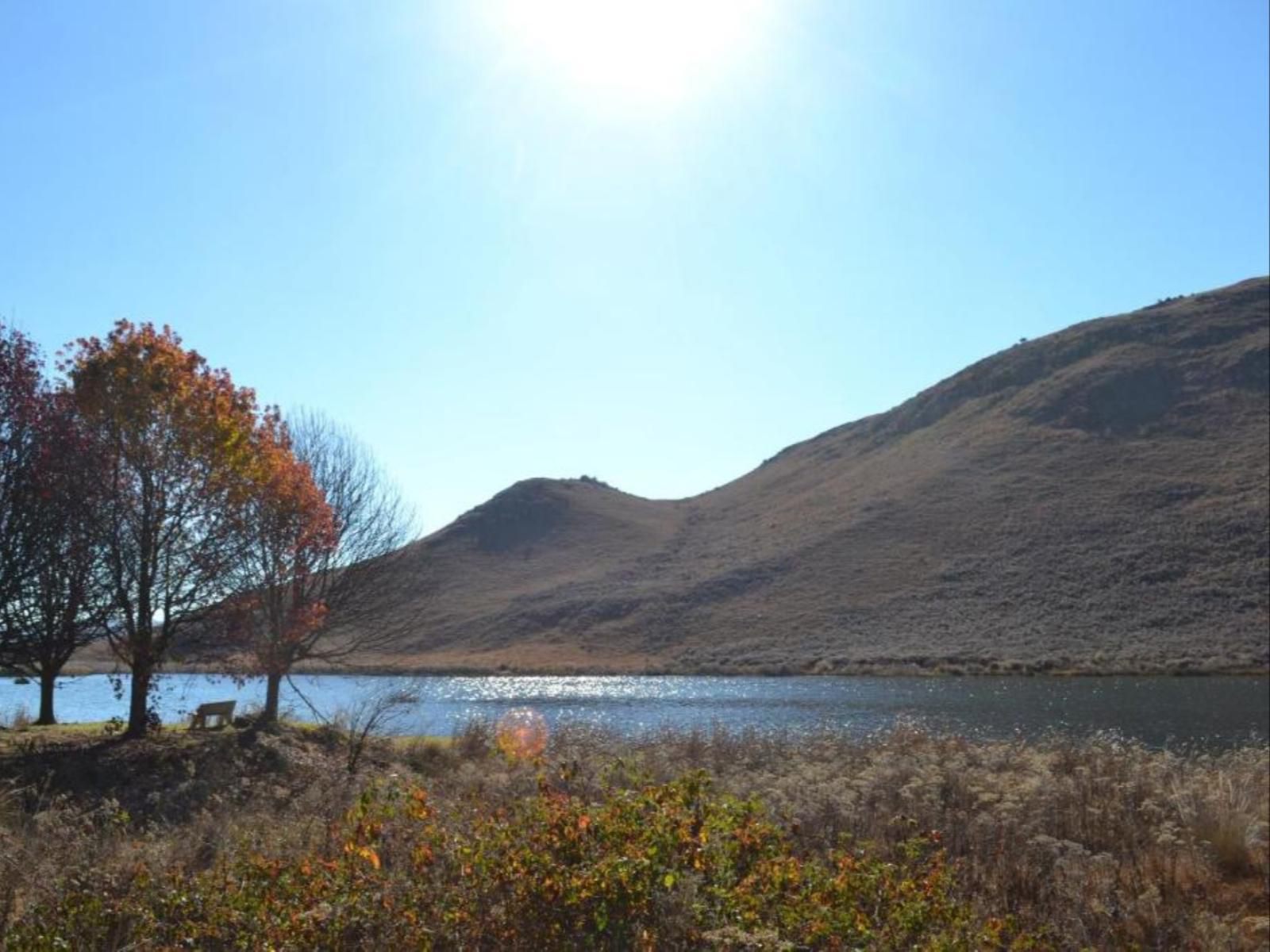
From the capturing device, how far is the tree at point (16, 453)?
1490 centimetres

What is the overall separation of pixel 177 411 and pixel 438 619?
243 ft

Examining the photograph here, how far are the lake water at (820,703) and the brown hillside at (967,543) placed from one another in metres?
6.76

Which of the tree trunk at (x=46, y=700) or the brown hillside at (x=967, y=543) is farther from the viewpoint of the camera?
the brown hillside at (x=967, y=543)

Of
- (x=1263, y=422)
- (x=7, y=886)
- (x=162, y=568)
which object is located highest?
(x=1263, y=422)

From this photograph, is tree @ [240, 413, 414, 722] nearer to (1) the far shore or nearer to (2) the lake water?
(2) the lake water

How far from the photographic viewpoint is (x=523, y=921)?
16.4 feet

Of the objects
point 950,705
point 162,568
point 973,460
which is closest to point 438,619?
point 973,460

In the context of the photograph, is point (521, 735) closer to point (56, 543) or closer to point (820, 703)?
point (56, 543)

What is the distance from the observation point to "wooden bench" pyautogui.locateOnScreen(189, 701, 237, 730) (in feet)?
63.7

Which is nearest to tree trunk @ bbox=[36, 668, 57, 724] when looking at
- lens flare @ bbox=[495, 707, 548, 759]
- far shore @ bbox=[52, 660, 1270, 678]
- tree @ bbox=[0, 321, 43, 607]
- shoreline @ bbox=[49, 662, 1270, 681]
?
tree @ bbox=[0, 321, 43, 607]

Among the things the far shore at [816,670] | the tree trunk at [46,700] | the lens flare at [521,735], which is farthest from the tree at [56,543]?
the far shore at [816,670]

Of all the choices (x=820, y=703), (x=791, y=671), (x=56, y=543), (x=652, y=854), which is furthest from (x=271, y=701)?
(x=791, y=671)

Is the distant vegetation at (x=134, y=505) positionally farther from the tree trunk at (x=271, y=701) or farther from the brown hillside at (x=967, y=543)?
the brown hillside at (x=967, y=543)

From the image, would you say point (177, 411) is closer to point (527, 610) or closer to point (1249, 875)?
point (1249, 875)
